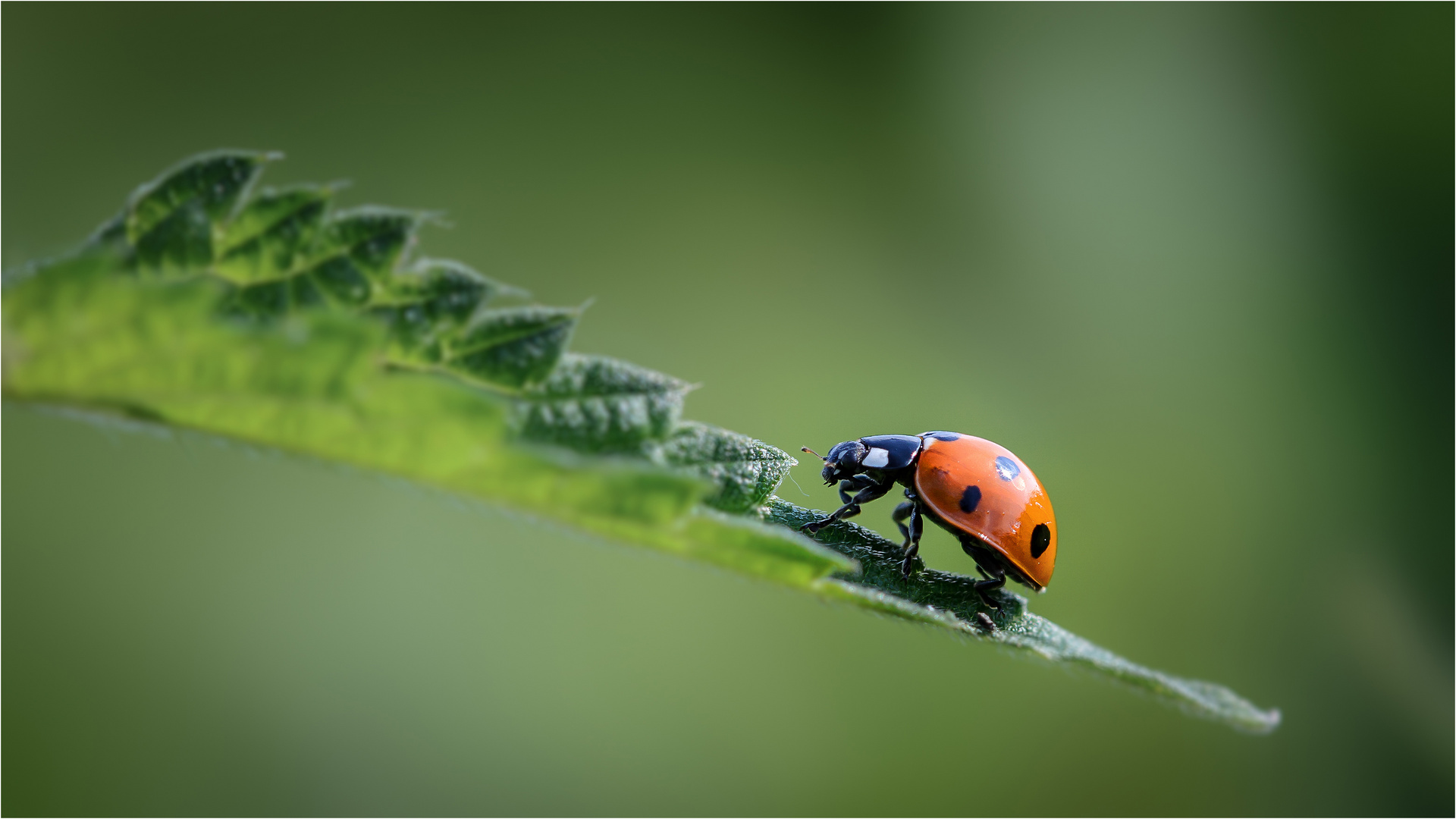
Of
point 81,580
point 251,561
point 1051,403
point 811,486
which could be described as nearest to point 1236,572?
point 1051,403

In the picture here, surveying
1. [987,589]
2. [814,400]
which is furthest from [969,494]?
[814,400]

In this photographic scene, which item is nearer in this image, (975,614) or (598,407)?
(598,407)

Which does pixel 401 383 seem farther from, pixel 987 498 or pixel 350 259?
pixel 987 498

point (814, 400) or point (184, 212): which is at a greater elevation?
point (814, 400)

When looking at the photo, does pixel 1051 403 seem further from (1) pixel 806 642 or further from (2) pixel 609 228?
(2) pixel 609 228

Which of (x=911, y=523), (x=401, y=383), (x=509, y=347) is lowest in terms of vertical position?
(x=401, y=383)

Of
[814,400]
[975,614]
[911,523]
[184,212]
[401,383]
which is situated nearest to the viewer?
[401,383]

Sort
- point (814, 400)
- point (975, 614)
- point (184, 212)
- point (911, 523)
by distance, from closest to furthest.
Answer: point (184, 212)
point (975, 614)
point (911, 523)
point (814, 400)

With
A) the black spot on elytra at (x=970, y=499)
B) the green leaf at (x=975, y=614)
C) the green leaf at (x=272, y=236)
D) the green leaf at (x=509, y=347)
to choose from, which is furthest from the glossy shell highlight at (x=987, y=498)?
the green leaf at (x=272, y=236)
